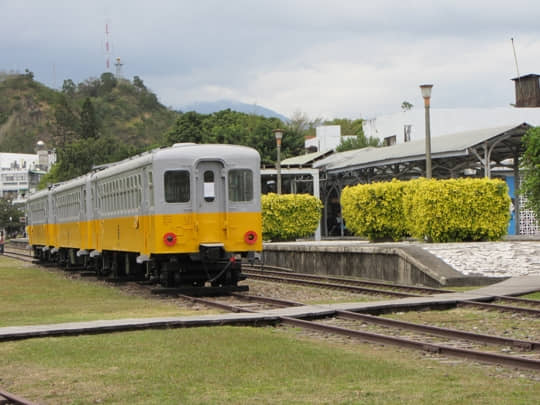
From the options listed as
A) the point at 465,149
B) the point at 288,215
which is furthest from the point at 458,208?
the point at 288,215

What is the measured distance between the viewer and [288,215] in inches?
1473

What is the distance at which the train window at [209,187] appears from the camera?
18766mm

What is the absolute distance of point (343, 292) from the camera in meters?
19.7

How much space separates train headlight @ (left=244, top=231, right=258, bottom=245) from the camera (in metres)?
19.0

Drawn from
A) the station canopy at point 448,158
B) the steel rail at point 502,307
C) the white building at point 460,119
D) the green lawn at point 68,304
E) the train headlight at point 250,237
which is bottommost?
the green lawn at point 68,304

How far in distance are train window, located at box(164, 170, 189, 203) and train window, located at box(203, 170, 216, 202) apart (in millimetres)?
388

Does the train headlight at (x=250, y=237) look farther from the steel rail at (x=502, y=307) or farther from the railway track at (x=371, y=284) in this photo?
the steel rail at (x=502, y=307)

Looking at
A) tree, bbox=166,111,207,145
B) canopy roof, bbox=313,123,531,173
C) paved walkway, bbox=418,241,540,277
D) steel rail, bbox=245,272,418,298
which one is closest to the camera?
steel rail, bbox=245,272,418,298

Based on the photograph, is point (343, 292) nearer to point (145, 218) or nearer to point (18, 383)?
point (145, 218)

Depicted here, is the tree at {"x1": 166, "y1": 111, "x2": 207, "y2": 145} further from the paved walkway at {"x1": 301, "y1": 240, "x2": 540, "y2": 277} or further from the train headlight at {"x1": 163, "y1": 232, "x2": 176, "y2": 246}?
the train headlight at {"x1": 163, "y1": 232, "x2": 176, "y2": 246}

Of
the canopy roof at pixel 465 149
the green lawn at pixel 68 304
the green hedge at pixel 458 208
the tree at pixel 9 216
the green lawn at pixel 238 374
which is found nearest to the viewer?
the green lawn at pixel 238 374

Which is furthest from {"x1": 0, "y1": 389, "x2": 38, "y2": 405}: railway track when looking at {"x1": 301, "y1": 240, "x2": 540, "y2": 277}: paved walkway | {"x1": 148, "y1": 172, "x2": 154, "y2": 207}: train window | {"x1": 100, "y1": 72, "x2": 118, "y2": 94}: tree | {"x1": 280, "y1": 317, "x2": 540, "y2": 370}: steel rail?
{"x1": 100, "y1": 72, "x2": 118, "y2": 94}: tree

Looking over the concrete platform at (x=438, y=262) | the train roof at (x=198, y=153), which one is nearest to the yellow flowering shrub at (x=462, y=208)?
the concrete platform at (x=438, y=262)

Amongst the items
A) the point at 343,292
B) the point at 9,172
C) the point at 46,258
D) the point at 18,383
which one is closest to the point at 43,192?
the point at 46,258
